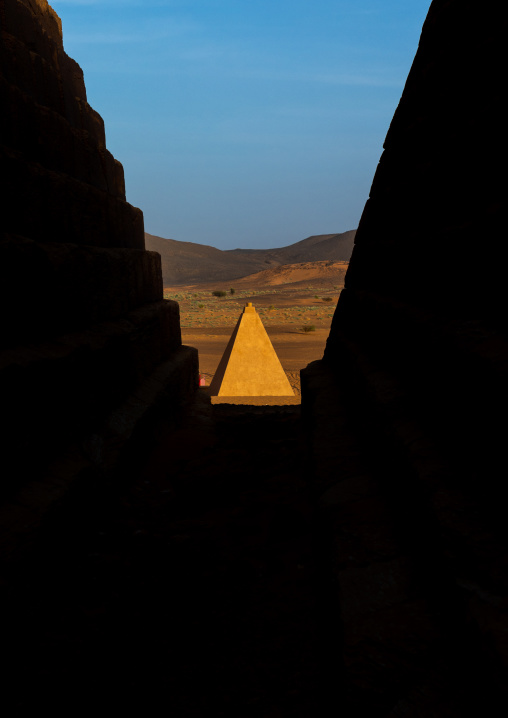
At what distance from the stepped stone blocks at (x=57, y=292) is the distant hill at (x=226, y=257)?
64284 millimetres

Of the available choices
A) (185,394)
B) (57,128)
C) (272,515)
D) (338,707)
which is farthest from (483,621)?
(185,394)

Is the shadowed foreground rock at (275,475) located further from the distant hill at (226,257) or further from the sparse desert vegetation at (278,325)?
the distant hill at (226,257)

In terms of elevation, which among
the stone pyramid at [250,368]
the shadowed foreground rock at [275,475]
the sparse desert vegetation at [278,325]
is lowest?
the sparse desert vegetation at [278,325]

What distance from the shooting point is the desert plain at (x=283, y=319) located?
16906mm

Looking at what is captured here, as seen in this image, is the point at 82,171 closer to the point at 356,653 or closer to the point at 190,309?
the point at 356,653

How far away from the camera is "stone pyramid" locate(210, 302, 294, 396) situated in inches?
294

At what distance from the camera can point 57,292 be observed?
2268 millimetres

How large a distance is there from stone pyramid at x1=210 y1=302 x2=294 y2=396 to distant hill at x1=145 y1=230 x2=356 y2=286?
60.0 m

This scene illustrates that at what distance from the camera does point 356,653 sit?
116 centimetres

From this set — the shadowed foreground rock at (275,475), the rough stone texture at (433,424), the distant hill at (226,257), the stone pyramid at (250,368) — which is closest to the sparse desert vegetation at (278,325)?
the stone pyramid at (250,368)

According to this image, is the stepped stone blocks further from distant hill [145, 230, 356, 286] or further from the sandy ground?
distant hill [145, 230, 356, 286]

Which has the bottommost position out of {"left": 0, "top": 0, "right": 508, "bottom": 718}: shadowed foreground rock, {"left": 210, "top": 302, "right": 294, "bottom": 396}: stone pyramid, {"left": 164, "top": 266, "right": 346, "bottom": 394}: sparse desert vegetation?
{"left": 164, "top": 266, "right": 346, "bottom": 394}: sparse desert vegetation

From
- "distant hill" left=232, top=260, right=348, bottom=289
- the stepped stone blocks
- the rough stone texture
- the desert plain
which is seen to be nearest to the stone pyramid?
the desert plain

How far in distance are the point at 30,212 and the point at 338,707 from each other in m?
1.95
